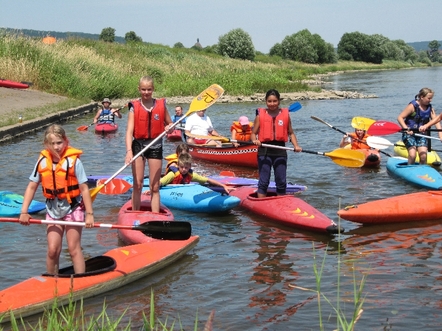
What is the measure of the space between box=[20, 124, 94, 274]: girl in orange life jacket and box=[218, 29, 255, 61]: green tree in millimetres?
62568

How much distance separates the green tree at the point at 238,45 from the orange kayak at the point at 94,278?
2425 inches

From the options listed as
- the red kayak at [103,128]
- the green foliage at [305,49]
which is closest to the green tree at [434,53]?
the green foliage at [305,49]

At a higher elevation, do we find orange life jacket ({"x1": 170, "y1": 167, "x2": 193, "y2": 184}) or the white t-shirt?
the white t-shirt

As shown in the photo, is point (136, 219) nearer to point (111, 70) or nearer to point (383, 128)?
point (383, 128)

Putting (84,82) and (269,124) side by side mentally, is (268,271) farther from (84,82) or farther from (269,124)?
(84,82)

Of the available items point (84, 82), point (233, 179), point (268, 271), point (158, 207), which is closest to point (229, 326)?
point (268, 271)

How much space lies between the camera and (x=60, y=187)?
5145 millimetres

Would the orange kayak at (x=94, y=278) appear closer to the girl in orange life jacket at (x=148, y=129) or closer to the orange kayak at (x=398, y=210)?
the girl in orange life jacket at (x=148, y=129)

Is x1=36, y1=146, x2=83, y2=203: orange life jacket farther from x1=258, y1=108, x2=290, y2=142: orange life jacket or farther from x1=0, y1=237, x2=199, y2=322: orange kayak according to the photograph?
x1=258, y1=108, x2=290, y2=142: orange life jacket

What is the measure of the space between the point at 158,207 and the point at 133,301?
190 centimetres

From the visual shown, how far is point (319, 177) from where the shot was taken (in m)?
11.2

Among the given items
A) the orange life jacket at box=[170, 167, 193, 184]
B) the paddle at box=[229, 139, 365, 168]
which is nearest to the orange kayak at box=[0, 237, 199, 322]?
the orange life jacket at box=[170, 167, 193, 184]

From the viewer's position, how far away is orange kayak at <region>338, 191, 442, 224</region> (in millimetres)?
7637

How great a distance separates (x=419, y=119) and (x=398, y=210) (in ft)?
8.71
